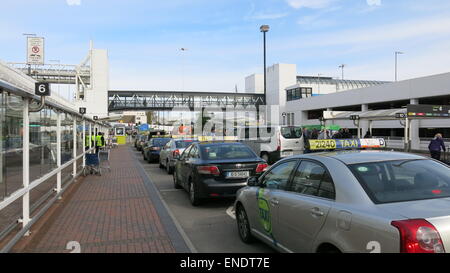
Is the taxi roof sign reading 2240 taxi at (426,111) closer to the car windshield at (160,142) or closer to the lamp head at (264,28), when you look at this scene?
the car windshield at (160,142)

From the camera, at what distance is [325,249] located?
3.27 m

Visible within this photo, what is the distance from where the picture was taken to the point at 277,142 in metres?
15.4

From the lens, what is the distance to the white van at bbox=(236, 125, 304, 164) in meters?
15.4

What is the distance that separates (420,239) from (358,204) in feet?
1.91

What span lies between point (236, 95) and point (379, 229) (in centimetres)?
5826

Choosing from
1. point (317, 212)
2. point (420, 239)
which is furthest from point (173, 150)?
point (420, 239)

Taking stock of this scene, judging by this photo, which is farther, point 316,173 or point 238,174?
point 238,174

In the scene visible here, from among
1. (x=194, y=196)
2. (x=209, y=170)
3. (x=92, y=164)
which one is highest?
(x=209, y=170)

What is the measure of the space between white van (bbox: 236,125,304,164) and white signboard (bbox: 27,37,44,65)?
40.0ft

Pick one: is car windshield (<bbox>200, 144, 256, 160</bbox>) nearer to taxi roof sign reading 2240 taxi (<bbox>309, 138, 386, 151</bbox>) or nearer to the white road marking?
the white road marking

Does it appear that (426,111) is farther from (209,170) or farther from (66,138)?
(66,138)

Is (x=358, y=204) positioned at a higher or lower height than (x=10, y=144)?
lower

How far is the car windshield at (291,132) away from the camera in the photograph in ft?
51.0

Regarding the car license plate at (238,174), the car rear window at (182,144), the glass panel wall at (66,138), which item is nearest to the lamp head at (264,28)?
the car rear window at (182,144)
